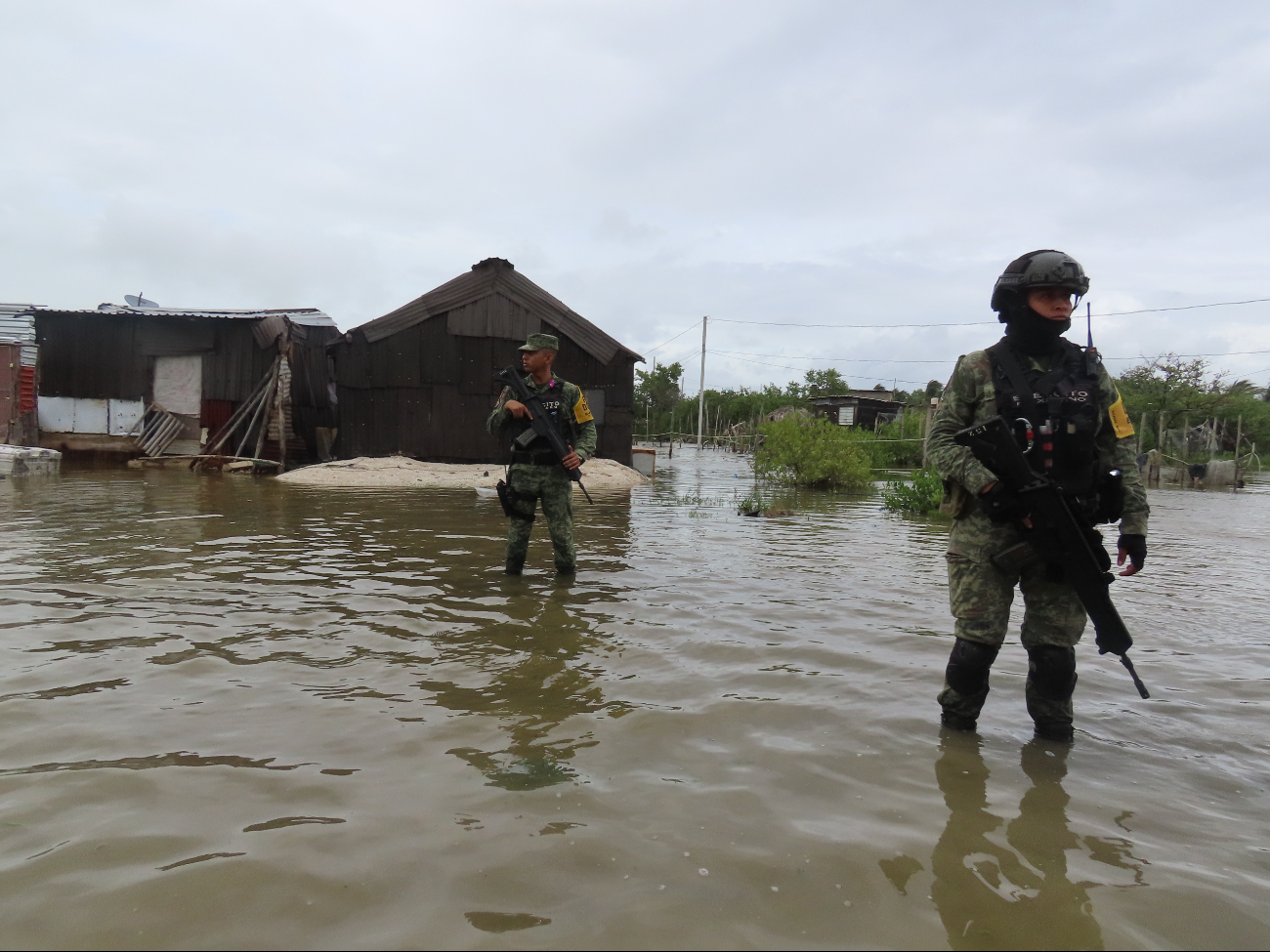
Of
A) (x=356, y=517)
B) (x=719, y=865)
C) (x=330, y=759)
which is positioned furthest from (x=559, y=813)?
(x=356, y=517)

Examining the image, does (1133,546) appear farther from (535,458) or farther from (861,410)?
(861,410)

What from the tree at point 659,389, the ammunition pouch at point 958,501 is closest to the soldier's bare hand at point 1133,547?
the ammunition pouch at point 958,501

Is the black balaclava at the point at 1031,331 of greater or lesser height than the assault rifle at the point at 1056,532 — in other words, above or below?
above

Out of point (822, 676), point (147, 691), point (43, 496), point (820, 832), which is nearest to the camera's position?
point (820, 832)

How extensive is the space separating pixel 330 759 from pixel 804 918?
163cm

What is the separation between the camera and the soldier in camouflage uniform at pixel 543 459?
18.9ft

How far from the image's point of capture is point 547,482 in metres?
5.79

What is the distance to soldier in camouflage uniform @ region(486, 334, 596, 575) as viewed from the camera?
5766 millimetres

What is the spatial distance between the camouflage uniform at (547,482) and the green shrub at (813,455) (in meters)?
10.6

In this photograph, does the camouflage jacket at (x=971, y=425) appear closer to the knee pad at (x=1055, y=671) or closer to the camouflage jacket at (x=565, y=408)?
the knee pad at (x=1055, y=671)

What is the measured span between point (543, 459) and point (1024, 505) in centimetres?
361

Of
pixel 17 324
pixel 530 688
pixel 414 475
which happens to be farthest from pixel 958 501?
pixel 17 324

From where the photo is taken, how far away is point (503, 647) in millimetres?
4016

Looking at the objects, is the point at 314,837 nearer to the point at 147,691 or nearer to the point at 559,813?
the point at 559,813
